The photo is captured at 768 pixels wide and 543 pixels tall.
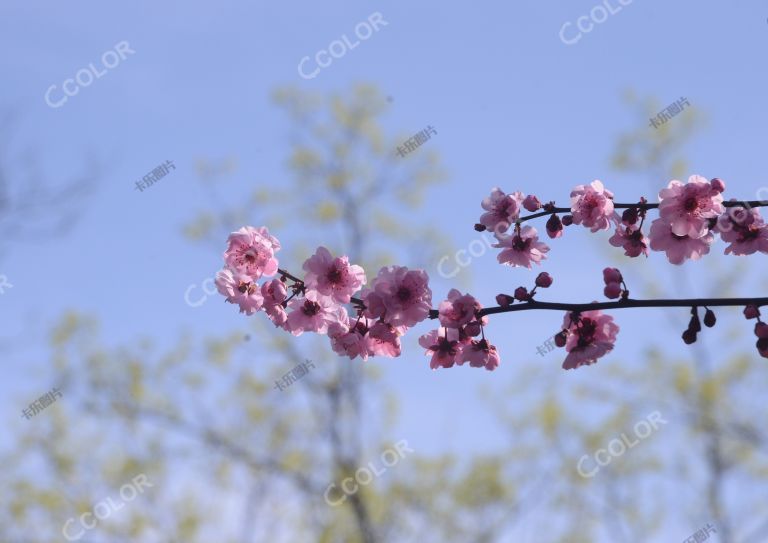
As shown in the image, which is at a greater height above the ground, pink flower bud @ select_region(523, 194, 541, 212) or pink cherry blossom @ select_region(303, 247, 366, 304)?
pink cherry blossom @ select_region(303, 247, 366, 304)

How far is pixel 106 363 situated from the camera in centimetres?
1067

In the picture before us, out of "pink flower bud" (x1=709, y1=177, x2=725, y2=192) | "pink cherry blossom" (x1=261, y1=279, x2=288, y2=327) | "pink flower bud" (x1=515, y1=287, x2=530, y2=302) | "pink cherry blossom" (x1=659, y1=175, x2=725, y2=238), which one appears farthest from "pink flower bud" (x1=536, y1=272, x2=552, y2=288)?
"pink cherry blossom" (x1=261, y1=279, x2=288, y2=327)

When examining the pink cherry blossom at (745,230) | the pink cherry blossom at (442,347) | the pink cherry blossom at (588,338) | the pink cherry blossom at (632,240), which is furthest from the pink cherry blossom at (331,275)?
the pink cherry blossom at (745,230)

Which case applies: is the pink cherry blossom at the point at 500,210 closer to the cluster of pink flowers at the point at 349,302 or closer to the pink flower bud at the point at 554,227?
the pink flower bud at the point at 554,227

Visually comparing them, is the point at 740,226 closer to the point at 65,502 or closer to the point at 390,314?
the point at 390,314

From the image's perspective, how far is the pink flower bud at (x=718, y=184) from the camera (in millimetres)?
2287

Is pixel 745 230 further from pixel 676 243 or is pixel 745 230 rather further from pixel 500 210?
pixel 500 210

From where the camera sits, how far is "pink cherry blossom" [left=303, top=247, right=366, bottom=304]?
2484mm

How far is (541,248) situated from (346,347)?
693 mm

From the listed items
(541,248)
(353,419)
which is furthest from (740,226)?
(353,419)

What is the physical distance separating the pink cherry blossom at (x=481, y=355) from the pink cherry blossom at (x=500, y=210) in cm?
37

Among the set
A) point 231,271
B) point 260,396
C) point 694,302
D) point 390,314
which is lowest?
point 694,302

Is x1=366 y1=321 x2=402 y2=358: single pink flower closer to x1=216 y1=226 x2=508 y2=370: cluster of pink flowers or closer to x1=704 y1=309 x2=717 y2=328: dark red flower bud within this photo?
x1=216 y1=226 x2=508 y2=370: cluster of pink flowers

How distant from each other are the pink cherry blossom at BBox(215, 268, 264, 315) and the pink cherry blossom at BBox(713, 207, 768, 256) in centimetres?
142
